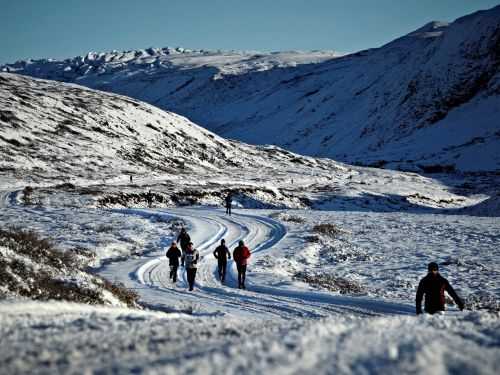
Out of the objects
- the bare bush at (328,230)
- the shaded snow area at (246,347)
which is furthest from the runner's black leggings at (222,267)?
the bare bush at (328,230)

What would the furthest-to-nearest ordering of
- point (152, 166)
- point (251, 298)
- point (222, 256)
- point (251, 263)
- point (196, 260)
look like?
1. point (152, 166)
2. point (251, 263)
3. point (222, 256)
4. point (196, 260)
5. point (251, 298)

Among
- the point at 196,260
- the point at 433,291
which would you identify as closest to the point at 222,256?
the point at 196,260

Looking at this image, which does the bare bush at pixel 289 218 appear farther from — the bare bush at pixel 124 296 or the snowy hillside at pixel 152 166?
the bare bush at pixel 124 296

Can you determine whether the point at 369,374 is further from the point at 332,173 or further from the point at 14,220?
the point at 332,173

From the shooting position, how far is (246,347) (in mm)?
4762

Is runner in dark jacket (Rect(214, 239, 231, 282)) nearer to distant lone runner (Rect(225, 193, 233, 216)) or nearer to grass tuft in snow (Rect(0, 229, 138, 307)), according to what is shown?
grass tuft in snow (Rect(0, 229, 138, 307))

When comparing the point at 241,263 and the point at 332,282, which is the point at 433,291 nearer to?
the point at 332,282

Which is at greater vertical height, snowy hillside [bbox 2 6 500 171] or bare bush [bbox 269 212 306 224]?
snowy hillside [bbox 2 6 500 171]

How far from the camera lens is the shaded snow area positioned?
166 inches

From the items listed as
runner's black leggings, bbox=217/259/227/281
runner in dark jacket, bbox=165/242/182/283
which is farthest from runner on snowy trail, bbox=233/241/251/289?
runner in dark jacket, bbox=165/242/182/283

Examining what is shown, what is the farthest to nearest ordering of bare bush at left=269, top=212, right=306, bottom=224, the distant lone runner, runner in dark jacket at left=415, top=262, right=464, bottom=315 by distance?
the distant lone runner, bare bush at left=269, top=212, right=306, bottom=224, runner in dark jacket at left=415, top=262, right=464, bottom=315

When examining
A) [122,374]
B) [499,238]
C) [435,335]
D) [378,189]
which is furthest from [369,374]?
[378,189]

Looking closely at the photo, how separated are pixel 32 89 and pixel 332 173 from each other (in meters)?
65.0

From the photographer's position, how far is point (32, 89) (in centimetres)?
9325
